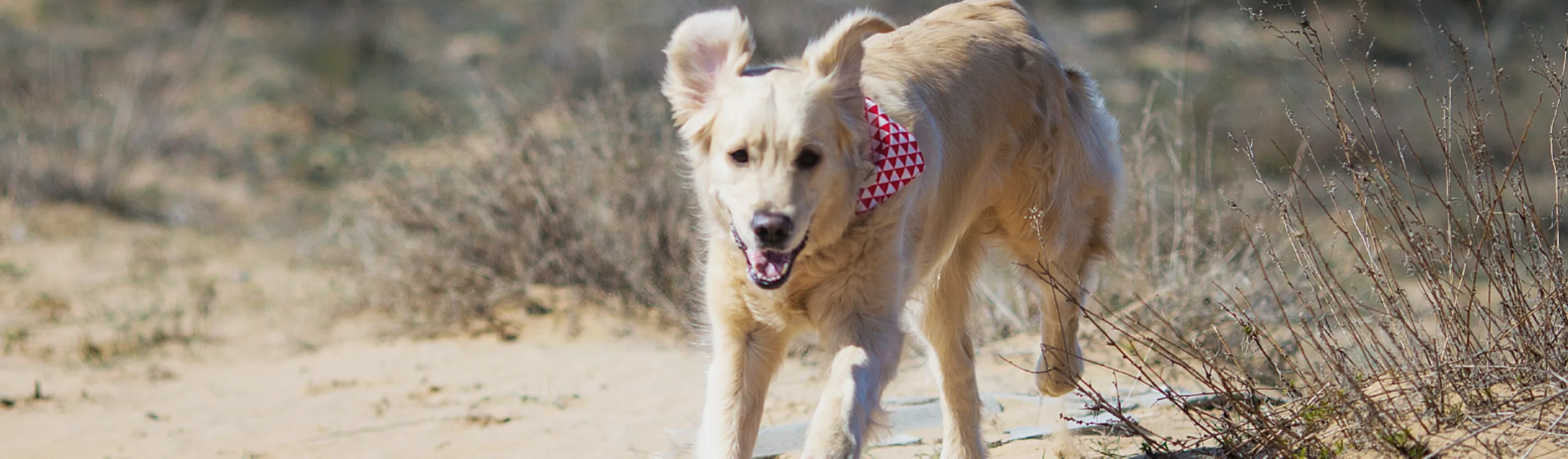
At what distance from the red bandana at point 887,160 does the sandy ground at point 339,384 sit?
0.79 metres

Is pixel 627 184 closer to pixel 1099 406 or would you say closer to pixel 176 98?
pixel 1099 406

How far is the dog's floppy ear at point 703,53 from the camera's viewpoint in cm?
412

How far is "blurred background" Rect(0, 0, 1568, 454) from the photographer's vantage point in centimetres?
756

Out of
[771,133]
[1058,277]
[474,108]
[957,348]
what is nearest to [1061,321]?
[1058,277]

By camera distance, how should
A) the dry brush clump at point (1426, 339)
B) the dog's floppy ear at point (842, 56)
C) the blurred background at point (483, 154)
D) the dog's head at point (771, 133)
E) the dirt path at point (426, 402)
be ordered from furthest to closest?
the blurred background at point (483, 154)
the dirt path at point (426, 402)
the dog's floppy ear at point (842, 56)
the dog's head at point (771, 133)
the dry brush clump at point (1426, 339)

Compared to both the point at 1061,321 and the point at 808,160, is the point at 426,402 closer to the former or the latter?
the point at 1061,321

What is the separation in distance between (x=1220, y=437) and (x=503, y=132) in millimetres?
5499

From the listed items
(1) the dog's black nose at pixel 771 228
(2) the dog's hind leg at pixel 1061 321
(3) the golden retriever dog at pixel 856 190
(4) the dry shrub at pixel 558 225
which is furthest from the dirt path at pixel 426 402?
(1) the dog's black nose at pixel 771 228

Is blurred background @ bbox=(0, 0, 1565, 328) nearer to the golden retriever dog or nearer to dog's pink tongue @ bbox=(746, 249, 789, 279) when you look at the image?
the golden retriever dog

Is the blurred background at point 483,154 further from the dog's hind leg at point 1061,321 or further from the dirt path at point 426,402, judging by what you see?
the dirt path at point 426,402

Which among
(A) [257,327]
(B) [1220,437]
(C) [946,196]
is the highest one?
(C) [946,196]

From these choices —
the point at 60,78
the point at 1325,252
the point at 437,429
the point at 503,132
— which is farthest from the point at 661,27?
the point at 437,429

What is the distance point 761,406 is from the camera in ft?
13.7

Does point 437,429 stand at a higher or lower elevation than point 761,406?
lower
